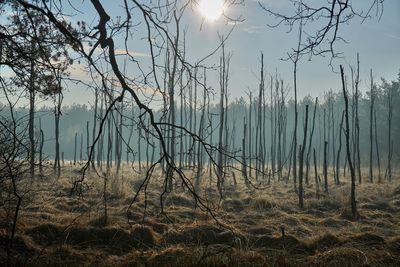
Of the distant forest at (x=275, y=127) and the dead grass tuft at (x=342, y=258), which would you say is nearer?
the dead grass tuft at (x=342, y=258)

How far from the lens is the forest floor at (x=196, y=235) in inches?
213

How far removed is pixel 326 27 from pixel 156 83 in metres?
1.71

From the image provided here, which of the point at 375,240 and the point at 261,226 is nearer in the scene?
the point at 375,240

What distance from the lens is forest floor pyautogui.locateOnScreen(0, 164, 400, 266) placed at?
5.42 metres

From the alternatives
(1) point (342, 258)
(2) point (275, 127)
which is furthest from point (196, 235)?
(2) point (275, 127)

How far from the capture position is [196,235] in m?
7.35

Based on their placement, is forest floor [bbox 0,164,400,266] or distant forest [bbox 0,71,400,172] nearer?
forest floor [bbox 0,164,400,266]

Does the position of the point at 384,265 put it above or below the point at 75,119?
below

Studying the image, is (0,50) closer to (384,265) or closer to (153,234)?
(153,234)

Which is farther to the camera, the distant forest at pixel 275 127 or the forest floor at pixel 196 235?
the distant forest at pixel 275 127

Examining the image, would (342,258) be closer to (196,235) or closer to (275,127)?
(196,235)

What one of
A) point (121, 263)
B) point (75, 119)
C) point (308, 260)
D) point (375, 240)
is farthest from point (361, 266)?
point (75, 119)

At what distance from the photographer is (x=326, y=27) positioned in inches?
157

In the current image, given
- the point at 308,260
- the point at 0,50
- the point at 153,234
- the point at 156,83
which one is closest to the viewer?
the point at 156,83
